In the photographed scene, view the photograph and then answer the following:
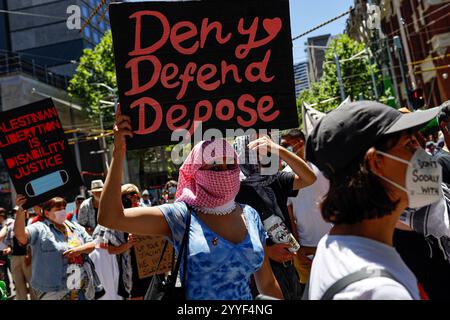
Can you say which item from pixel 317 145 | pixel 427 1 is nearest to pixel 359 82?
pixel 427 1

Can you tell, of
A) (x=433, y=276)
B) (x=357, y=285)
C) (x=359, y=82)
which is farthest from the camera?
(x=359, y=82)

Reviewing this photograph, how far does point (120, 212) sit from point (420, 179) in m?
1.43

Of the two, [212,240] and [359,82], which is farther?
[359,82]

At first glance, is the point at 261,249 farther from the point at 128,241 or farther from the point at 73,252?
the point at 73,252

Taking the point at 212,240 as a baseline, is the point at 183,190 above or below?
above

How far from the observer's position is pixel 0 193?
26.7 meters

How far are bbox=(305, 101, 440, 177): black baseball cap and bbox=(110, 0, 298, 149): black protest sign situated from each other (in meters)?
1.45

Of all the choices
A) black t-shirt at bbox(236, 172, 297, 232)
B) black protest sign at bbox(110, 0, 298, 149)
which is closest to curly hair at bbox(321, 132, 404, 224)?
black protest sign at bbox(110, 0, 298, 149)

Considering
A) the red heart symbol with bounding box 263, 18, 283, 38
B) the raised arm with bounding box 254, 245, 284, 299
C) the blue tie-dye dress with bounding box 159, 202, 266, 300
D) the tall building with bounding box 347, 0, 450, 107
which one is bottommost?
the raised arm with bounding box 254, 245, 284, 299

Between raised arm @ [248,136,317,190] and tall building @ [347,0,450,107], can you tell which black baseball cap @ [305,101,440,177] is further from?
tall building @ [347,0,450,107]

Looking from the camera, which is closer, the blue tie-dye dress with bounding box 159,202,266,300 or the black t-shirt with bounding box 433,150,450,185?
the blue tie-dye dress with bounding box 159,202,266,300

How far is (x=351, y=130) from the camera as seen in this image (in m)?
1.57

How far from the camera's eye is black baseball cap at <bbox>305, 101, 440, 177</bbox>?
1.57 metres

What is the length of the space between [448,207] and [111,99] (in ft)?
115
